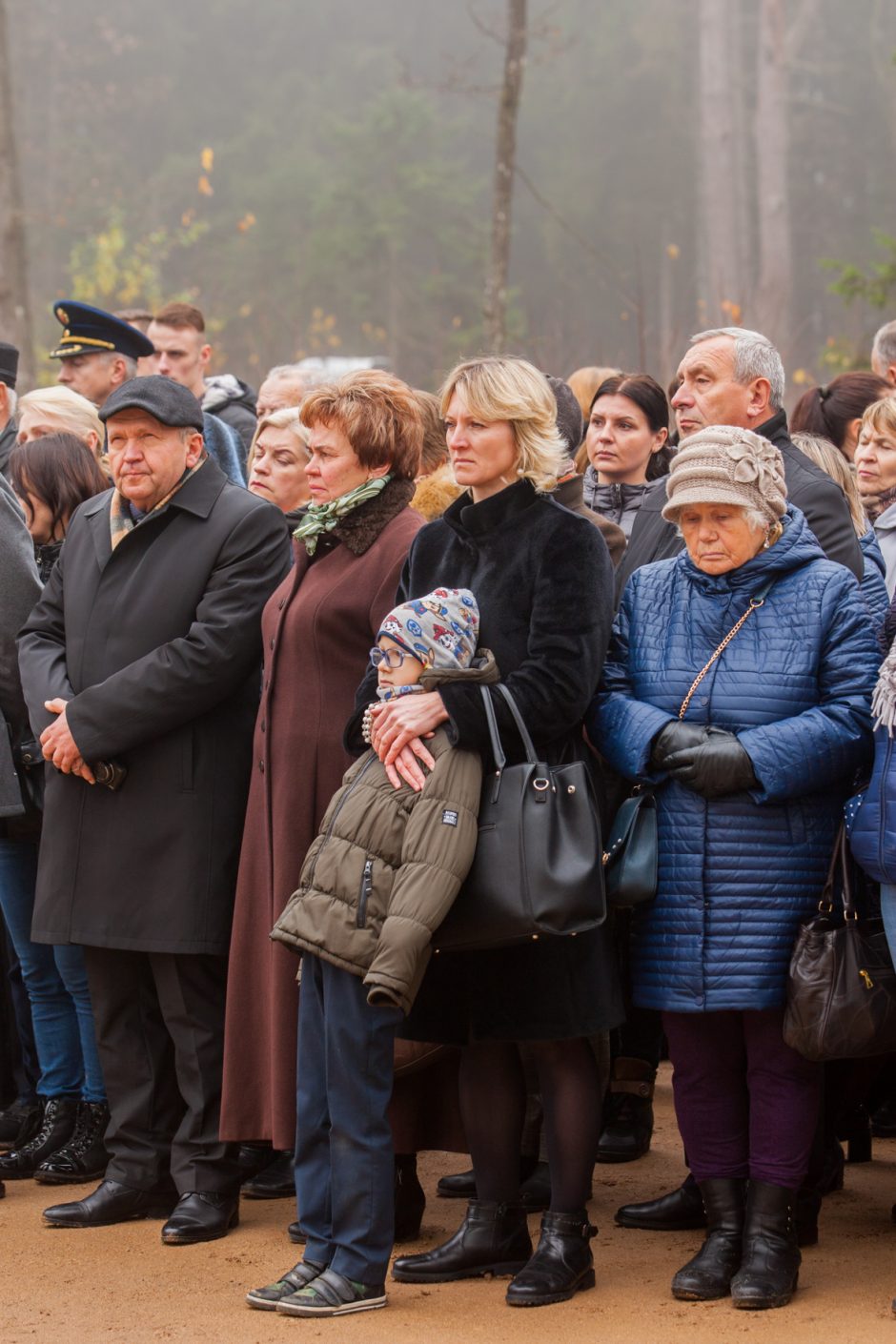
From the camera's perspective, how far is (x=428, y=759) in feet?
13.7

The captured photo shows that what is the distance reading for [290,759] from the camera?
4.84 m

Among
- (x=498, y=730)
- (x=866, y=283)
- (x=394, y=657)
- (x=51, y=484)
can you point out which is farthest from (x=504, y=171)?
(x=498, y=730)

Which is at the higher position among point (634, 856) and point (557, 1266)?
point (634, 856)

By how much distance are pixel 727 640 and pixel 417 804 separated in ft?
2.93

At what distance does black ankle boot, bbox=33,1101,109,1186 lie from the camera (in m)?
5.46

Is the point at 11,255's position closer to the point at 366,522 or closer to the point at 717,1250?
the point at 366,522

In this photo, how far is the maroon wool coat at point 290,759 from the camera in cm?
479

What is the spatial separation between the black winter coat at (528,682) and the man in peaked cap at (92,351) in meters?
3.42

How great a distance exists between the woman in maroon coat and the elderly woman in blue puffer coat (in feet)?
2.52

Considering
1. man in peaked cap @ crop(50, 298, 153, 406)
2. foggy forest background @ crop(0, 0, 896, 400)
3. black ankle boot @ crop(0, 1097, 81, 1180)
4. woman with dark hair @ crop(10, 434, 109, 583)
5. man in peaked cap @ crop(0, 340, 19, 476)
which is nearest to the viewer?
black ankle boot @ crop(0, 1097, 81, 1180)

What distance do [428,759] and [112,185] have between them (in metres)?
32.2

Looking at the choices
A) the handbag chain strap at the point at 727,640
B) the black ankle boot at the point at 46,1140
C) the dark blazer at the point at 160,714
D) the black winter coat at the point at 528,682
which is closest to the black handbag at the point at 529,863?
the black winter coat at the point at 528,682

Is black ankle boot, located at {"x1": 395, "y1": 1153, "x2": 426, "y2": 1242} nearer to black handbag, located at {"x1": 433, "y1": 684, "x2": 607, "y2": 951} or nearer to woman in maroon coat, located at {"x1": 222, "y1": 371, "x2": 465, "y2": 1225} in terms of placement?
woman in maroon coat, located at {"x1": 222, "y1": 371, "x2": 465, "y2": 1225}

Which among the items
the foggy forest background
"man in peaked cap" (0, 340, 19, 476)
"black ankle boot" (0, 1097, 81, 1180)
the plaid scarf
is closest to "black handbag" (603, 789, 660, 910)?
the plaid scarf
